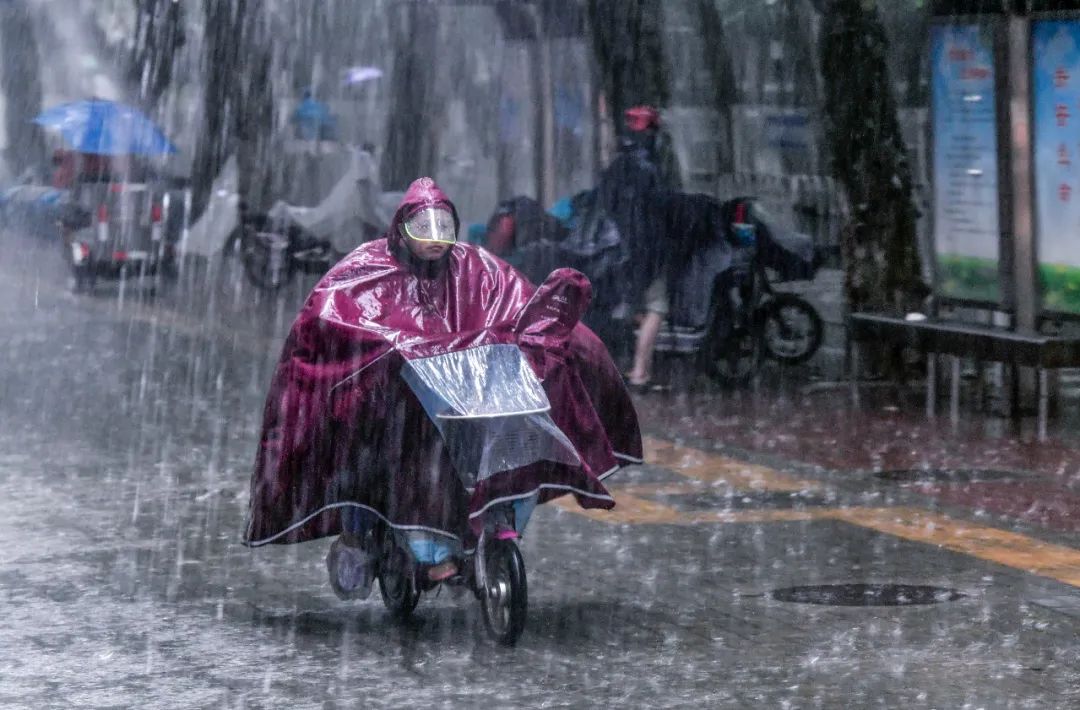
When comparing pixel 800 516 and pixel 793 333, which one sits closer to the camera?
pixel 800 516

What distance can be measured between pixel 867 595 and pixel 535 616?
140cm

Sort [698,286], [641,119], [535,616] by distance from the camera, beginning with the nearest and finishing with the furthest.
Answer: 1. [535,616]
2. [641,119]
3. [698,286]

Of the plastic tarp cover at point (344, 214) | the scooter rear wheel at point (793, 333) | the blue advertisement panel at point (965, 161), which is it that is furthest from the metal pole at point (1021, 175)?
the plastic tarp cover at point (344, 214)

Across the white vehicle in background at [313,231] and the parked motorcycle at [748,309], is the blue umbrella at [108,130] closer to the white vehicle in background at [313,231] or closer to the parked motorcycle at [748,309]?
the white vehicle in background at [313,231]

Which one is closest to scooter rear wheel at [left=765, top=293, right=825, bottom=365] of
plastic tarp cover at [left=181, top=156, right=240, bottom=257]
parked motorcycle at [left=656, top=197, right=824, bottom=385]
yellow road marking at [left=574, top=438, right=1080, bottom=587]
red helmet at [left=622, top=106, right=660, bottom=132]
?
parked motorcycle at [left=656, top=197, right=824, bottom=385]

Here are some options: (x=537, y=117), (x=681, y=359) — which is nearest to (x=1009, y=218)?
(x=681, y=359)

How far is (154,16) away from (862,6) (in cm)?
2440

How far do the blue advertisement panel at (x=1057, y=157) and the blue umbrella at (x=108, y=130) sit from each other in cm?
1847

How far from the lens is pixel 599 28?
20.8m

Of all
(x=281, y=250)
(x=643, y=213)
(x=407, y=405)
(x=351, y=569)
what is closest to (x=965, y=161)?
(x=643, y=213)

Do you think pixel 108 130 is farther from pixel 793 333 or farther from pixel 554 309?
pixel 554 309

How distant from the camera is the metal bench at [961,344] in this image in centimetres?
1361

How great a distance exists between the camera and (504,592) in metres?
7.95

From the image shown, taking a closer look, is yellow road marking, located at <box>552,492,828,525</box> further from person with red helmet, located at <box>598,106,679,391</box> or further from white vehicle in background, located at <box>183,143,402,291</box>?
white vehicle in background, located at <box>183,143,402,291</box>
